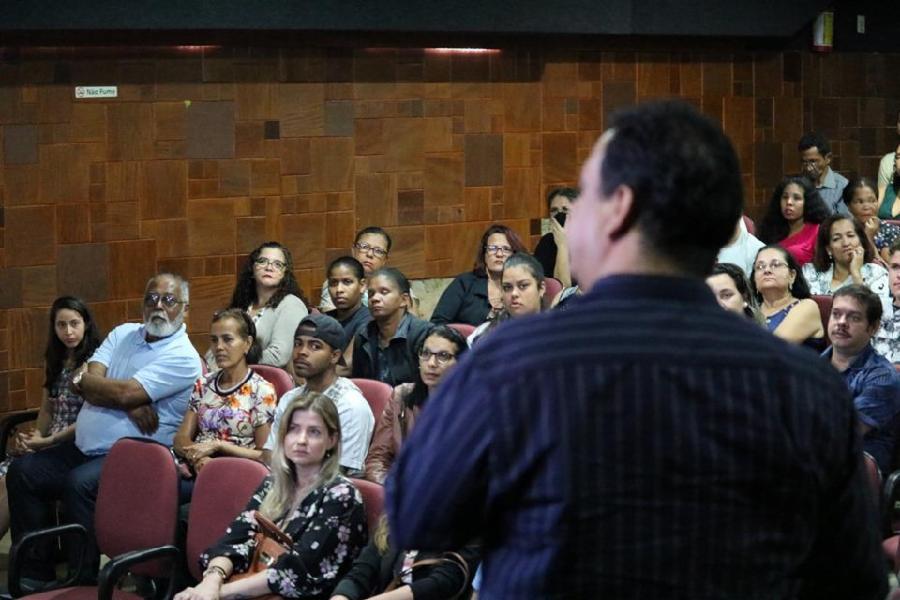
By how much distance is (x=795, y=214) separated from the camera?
7137mm

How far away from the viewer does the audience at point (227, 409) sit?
477 cm

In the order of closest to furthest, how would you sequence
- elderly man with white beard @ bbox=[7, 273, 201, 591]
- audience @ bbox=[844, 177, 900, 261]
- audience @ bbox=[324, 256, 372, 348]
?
elderly man with white beard @ bbox=[7, 273, 201, 591], audience @ bbox=[324, 256, 372, 348], audience @ bbox=[844, 177, 900, 261]

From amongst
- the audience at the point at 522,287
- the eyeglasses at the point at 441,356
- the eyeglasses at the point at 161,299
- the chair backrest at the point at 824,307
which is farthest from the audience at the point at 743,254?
the eyeglasses at the point at 161,299

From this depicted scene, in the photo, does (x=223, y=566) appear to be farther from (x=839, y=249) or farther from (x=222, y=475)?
(x=839, y=249)

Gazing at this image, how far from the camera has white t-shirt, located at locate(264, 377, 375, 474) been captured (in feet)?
14.9

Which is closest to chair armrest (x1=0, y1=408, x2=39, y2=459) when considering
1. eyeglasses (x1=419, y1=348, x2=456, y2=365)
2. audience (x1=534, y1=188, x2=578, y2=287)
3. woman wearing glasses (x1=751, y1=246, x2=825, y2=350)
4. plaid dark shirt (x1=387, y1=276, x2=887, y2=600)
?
eyeglasses (x1=419, y1=348, x2=456, y2=365)

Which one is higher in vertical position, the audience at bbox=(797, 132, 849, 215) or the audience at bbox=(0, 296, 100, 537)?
the audience at bbox=(797, 132, 849, 215)

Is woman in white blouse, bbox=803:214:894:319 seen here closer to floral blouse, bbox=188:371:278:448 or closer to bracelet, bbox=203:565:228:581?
floral blouse, bbox=188:371:278:448

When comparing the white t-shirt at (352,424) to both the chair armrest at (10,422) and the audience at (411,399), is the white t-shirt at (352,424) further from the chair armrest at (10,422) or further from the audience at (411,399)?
the chair armrest at (10,422)

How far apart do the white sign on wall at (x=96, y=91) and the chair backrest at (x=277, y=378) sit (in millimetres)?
2173

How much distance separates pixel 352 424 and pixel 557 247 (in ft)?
8.92

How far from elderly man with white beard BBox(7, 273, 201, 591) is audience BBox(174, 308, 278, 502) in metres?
0.12

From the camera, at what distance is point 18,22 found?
20.2 ft

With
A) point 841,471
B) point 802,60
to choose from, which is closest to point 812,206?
point 802,60
